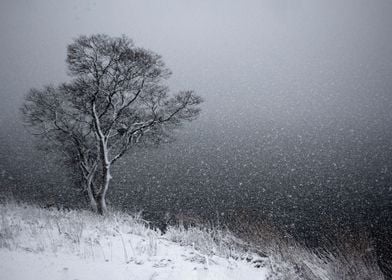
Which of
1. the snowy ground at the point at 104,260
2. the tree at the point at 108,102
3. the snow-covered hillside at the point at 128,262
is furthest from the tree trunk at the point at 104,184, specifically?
the snowy ground at the point at 104,260

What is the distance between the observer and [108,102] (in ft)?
44.3

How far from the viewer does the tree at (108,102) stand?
39.1 feet

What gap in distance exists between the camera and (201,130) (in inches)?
2451

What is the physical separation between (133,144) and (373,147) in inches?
1505

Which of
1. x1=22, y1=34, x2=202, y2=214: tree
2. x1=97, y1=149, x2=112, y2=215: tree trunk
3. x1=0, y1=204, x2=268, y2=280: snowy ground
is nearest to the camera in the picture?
x1=0, y1=204, x2=268, y2=280: snowy ground

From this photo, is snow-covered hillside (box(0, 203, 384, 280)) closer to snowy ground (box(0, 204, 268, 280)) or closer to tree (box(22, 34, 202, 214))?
snowy ground (box(0, 204, 268, 280))

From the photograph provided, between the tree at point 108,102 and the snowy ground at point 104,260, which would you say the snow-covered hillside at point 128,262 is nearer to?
the snowy ground at point 104,260

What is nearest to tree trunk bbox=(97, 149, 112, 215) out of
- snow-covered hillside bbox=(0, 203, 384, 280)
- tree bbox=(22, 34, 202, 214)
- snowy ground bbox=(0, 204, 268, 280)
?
tree bbox=(22, 34, 202, 214)

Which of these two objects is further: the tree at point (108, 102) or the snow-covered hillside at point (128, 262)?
the tree at point (108, 102)

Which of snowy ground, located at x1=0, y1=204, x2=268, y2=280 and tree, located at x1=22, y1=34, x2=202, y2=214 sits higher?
tree, located at x1=22, y1=34, x2=202, y2=214

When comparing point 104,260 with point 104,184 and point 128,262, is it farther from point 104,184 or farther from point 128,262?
point 104,184

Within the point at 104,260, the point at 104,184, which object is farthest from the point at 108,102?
the point at 104,260

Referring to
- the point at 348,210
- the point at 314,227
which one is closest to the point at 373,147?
the point at 348,210

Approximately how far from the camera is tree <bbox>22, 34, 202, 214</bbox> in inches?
469
